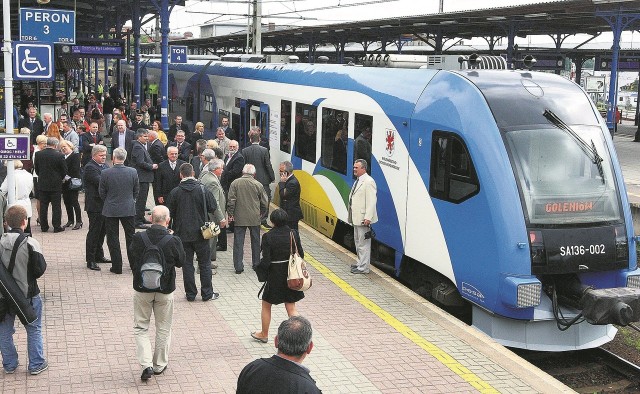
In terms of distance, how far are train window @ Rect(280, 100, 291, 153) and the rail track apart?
725cm

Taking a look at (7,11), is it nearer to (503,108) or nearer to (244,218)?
(244,218)

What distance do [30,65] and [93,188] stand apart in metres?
1.99

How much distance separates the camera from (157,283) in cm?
722

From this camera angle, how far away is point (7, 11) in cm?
967

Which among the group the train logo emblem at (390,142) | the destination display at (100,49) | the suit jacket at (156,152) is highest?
the destination display at (100,49)

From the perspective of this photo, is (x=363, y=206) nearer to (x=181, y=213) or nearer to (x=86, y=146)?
(x=181, y=213)

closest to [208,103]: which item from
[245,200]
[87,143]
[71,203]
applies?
[87,143]

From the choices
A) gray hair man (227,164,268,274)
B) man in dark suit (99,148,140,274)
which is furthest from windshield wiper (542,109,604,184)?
man in dark suit (99,148,140,274)

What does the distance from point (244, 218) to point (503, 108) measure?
12.5ft

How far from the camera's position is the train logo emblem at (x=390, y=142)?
11.3m

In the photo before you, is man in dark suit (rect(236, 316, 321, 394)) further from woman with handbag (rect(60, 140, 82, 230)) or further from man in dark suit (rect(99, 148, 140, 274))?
woman with handbag (rect(60, 140, 82, 230))

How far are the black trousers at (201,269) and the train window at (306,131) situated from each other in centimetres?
489

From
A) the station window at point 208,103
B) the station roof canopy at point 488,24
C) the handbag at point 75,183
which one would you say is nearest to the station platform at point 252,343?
the handbag at point 75,183

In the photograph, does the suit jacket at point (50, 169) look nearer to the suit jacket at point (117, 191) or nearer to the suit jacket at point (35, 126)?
the suit jacket at point (117, 191)
